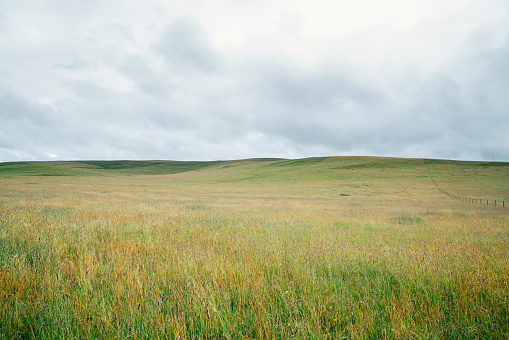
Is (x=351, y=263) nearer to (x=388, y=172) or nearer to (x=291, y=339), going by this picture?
(x=291, y=339)

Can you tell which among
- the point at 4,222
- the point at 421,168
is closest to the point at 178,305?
the point at 4,222

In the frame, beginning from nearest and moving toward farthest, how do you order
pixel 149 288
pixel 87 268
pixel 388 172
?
pixel 149 288 < pixel 87 268 < pixel 388 172

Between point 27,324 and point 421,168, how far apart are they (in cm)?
9522

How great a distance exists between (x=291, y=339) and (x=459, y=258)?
5.39m

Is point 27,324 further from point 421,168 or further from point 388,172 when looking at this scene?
point 421,168

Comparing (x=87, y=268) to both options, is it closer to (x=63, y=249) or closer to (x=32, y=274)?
(x=32, y=274)

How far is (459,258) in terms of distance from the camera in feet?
18.5

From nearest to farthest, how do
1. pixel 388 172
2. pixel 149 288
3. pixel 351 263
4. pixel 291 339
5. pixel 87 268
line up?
pixel 291 339
pixel 149 288
pixel 87 268
pixel 351 263
pixel 388 172

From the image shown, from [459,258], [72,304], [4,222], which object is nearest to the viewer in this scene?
[72,304]

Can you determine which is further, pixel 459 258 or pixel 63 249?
pixel 459 258

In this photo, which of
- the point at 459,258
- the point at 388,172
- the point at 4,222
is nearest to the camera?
the point at 459,258

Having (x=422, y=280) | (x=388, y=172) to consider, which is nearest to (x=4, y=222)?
(x=422, y=280)

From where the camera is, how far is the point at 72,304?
312 cm

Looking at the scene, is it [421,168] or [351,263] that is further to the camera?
[421,168]
